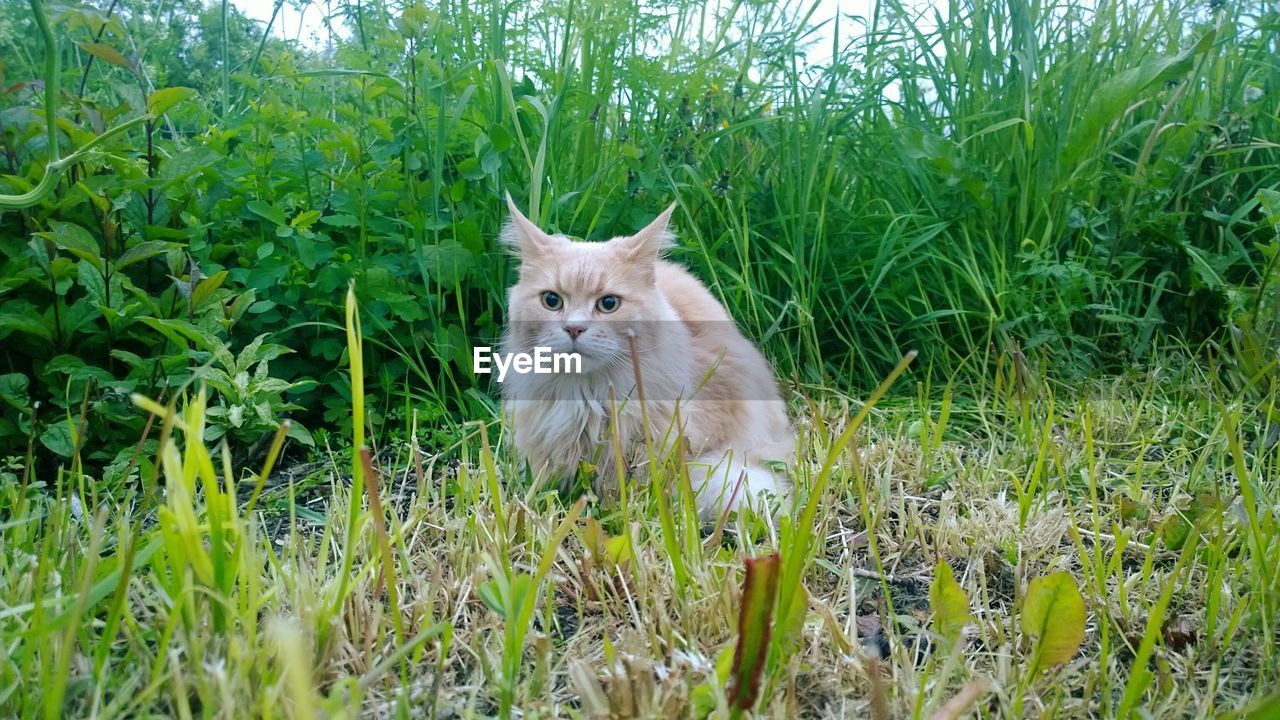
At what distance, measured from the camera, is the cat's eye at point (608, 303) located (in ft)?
6.54

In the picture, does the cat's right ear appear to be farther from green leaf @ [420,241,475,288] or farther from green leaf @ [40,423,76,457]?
green leaf @ [40,423,76,457]

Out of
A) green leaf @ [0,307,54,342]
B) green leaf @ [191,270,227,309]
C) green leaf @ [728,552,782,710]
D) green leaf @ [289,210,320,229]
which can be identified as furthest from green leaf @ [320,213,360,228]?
green leaf @ [728,552,782,710]

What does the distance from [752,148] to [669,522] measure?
2176mm

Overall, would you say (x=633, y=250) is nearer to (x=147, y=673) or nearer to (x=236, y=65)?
(x=147, y=673)

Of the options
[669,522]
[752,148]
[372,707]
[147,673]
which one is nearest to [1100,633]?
[669,522]

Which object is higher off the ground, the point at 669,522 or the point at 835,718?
the point at 669,522

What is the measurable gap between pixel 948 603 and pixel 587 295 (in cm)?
113

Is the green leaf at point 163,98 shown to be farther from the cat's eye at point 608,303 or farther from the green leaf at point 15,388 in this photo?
the cat's eye at point 608,303

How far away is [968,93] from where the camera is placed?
9.73ft

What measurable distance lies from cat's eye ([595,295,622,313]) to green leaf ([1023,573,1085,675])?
1.16 metres

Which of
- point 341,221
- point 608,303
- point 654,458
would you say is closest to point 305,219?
point 341,221

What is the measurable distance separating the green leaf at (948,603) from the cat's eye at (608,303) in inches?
42.2

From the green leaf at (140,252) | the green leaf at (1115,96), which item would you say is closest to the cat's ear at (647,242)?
the green leaf at (140,252)

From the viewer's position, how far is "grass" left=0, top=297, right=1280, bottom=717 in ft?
3.19
